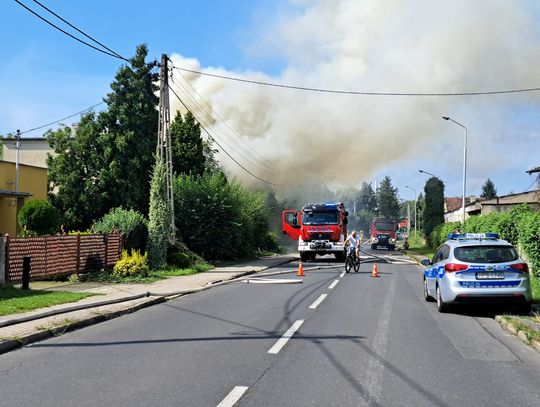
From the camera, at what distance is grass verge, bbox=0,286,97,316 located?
32.9 ft

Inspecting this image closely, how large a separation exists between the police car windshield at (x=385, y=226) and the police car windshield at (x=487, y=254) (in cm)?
4398

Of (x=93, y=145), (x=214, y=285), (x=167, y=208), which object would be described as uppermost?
(x=93, y=145)

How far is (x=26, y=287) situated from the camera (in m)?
13.4

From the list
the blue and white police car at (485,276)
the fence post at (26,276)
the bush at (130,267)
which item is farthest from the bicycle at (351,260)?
the fence post at (26,276)

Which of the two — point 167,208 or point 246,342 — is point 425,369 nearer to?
point 246,342

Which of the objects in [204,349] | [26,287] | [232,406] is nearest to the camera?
[232,406]

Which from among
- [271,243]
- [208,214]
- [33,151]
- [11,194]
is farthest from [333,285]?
[33,151]

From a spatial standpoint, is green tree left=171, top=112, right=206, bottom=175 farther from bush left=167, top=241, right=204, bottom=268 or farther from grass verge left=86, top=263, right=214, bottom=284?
grass verge left=86, top=263, right=214, bottom=284

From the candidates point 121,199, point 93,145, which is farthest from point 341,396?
point 93,145

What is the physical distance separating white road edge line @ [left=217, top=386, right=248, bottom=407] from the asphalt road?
3cm

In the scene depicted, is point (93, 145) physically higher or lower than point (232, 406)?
higher

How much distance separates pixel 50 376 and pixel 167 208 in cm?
1504

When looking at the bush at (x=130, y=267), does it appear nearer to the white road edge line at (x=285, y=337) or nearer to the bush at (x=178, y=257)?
the bush at (x=178, y=257)

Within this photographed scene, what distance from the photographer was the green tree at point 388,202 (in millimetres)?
123562
